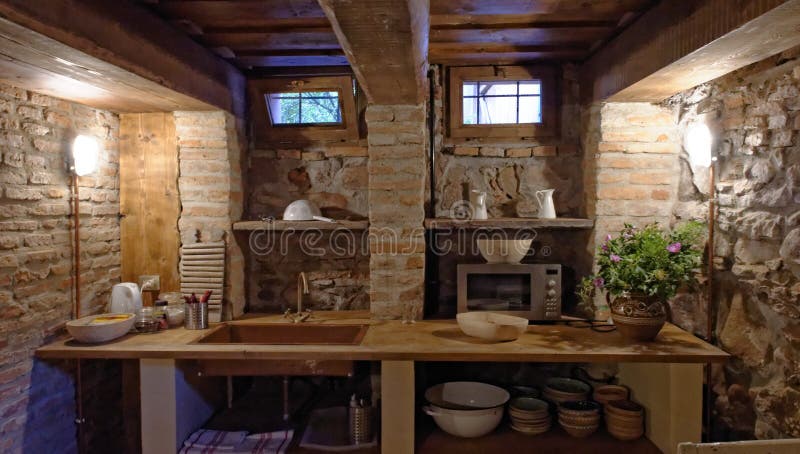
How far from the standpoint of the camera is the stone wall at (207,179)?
113 inches

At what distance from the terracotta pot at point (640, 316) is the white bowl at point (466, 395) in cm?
73

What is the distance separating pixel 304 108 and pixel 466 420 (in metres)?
2.20

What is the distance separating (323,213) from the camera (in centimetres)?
318

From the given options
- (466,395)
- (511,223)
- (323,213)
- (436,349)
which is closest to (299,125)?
(323,213)

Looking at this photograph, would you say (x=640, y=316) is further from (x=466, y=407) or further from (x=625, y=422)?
(x=466, y=407)

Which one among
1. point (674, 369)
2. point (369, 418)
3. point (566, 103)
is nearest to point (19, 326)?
point (369, 418)

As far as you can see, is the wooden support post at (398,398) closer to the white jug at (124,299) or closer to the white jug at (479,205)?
the white jug at (479,205)

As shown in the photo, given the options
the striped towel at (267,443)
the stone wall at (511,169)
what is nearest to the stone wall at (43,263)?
the striped towel at (267,443)

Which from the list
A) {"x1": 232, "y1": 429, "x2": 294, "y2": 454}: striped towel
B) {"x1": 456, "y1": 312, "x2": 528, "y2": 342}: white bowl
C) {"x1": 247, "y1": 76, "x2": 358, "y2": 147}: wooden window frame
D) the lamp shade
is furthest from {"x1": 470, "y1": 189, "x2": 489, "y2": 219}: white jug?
the lamp shade

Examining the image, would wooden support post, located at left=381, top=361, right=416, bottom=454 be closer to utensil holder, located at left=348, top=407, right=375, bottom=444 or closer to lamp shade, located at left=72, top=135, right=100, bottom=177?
utensil holder, located at left=348, top=407, right=375, bottom=444

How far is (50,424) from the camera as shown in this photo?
2.36m

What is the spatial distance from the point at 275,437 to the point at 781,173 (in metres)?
2.59

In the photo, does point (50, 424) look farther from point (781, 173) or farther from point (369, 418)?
point (781, 173)

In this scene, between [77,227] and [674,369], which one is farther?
[77,227]
